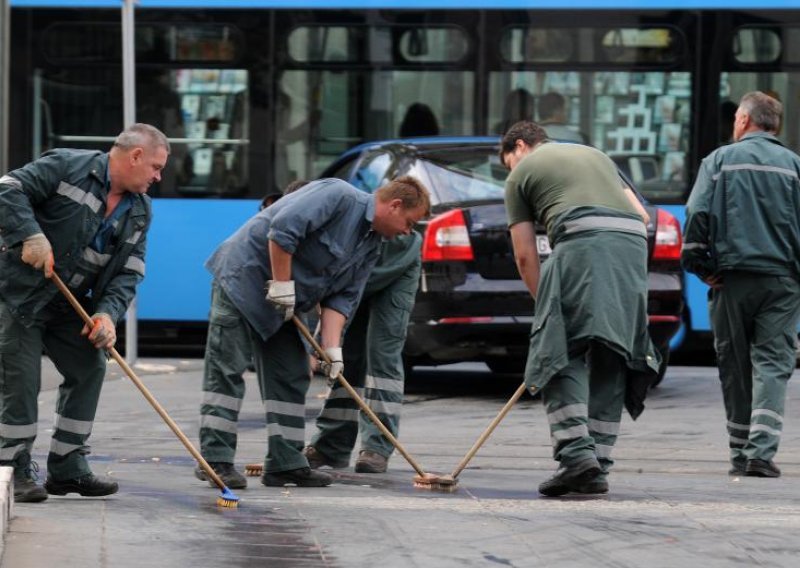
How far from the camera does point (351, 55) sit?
14.4m

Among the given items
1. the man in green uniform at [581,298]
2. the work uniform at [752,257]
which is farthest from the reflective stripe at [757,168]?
the man in green uniform at [581,298]

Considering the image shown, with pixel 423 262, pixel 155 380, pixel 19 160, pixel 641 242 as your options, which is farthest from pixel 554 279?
pixel 19 160

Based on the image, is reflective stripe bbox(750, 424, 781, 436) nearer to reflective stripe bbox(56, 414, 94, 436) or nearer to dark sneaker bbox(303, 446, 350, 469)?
dark sneaker bbox(303, 446, 350, 469)

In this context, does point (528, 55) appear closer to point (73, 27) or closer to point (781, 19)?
point (781, 19)

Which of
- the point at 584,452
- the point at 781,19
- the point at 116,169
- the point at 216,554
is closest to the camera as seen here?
the point at 216,554

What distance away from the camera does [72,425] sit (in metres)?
7.10

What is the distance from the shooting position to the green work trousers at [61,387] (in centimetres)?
687

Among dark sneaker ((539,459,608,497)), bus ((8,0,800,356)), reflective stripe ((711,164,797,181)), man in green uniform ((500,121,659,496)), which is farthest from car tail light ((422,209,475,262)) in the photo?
bus ((8,0,800,356))

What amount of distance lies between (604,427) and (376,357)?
1.27 m

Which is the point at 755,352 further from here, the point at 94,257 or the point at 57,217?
the point at 57,217

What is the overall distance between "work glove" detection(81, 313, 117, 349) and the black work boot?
52 cm

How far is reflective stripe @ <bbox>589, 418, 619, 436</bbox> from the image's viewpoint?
7.64 m

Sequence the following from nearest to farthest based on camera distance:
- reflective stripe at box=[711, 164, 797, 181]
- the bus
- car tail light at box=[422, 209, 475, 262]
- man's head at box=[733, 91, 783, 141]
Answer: reflective stripe at box=[711, 164, 797, 181] → man's head at box=[733, 91, 783, 141] → car tail light at box=[422, 209, 475, 262] → the bus

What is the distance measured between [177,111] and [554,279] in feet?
24.9
